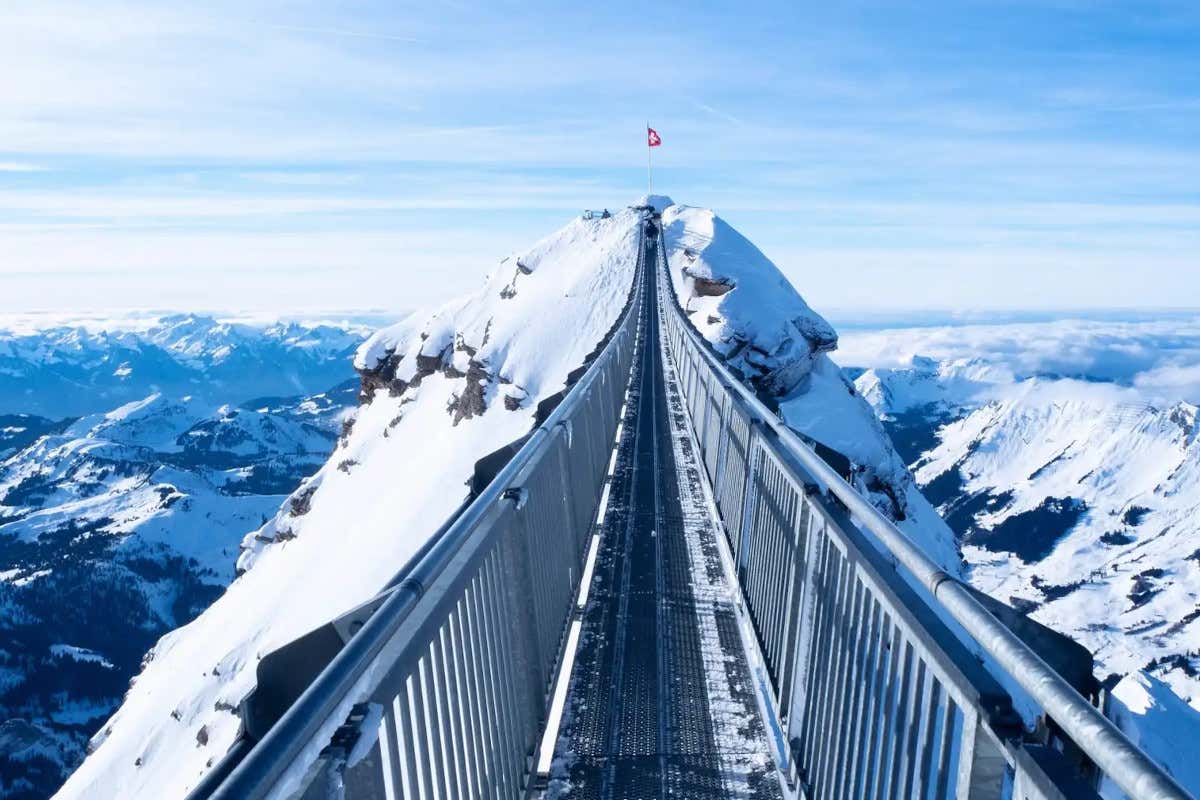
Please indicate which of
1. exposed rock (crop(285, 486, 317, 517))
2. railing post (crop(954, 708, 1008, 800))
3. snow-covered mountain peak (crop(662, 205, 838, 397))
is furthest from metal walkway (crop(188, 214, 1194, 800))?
exposed rock (crop(285, 486, 317, 517))

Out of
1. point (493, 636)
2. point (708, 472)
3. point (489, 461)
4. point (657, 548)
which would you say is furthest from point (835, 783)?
point (708, 472)

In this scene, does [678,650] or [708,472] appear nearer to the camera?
[678,650]

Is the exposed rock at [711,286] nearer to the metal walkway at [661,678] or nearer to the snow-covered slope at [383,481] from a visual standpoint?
the snow-covered slope at [383,481]

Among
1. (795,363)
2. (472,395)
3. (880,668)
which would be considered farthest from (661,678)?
(472,395)

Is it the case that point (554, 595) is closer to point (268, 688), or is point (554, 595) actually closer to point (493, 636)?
point (493, 636)

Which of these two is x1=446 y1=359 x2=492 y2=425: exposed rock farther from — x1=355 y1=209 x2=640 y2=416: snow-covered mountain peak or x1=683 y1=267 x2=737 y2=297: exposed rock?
x1=683 y1=267 x2=737 y2=297: exposed rock

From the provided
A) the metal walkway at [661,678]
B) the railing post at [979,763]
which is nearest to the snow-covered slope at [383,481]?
the metal walkway at [661,678]

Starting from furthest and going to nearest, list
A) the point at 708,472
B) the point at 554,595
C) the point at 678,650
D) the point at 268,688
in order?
1. the point at 708,472
2. the point at 678,650
3. the point at 554,595
4. the point at 268,688
